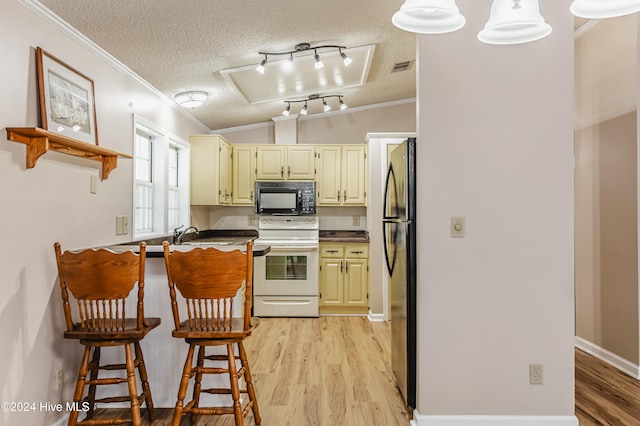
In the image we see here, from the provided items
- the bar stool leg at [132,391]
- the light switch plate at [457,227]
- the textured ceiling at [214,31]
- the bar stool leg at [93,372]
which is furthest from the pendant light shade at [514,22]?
the bar stool leg at [93,372]

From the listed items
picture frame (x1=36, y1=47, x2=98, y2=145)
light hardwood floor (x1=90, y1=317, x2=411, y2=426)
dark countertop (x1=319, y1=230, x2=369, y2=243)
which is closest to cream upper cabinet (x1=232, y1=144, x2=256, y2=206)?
dark countertop (x1=319, y1=230, x2=369, y2=243)

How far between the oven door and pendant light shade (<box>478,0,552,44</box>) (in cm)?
345

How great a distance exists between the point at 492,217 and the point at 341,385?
1581mm

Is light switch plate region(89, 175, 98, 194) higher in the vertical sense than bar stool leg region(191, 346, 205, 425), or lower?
higher

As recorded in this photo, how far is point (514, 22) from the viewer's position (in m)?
1.45

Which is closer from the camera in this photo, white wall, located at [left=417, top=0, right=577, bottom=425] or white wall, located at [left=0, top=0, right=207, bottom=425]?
white wall, located at [left=0, top=0, right=207, bottom=425]

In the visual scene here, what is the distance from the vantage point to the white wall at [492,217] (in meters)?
2.27

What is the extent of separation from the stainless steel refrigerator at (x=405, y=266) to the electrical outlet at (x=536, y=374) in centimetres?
63

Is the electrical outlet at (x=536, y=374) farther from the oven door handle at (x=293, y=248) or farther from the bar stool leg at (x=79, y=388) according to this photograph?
the oven door handle at (x=293, y=248)

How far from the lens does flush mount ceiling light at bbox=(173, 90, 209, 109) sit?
3781mm

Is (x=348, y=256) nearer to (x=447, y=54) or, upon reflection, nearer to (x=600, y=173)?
(x=600, y=173)

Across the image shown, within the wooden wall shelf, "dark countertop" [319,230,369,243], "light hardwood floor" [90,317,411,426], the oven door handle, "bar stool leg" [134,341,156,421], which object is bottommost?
"light hardwood floor" [90,317,411,426]

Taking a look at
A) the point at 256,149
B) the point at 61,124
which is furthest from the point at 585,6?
the point at 256,149

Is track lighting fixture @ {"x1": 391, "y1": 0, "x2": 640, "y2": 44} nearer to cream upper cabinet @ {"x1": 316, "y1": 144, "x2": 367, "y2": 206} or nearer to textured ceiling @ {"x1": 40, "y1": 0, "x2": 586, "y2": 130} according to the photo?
textured ceiling @ {"x1": 40, "y1": 0, "x2": 586, "y2": 130}
